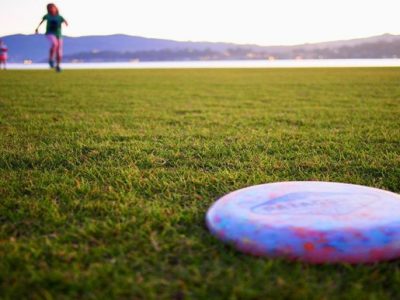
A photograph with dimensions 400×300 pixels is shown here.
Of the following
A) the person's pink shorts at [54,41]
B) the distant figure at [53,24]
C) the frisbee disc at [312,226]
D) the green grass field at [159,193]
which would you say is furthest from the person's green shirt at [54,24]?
the frisbee disc at [312,226]

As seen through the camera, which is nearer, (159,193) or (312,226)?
(312,226)

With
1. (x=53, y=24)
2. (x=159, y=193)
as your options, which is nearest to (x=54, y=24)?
(x=53, y=24)

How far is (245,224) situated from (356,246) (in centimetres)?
49

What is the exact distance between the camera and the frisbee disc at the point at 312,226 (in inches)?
62.7

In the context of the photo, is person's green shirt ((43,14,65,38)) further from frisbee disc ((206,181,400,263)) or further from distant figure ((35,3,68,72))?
frisbee disc ((206,181,400,263))

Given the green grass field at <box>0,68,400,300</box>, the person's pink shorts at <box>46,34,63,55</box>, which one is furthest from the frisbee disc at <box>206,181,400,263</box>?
the person's pink shorts at <box>46,34,63,55</box>

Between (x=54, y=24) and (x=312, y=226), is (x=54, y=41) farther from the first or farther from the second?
(x=312, y=226)

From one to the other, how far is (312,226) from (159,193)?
4.00ft

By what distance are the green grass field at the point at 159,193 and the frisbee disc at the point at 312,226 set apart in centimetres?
6

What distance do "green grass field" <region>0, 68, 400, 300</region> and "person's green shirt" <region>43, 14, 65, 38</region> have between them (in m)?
6.41

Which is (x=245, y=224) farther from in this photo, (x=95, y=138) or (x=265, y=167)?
(x=95, y=138)

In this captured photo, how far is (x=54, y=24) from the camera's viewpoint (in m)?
11.5

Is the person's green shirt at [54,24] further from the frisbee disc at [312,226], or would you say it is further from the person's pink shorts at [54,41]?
the frisbee disc at [312,226]

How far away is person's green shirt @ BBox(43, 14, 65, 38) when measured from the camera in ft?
37.2
